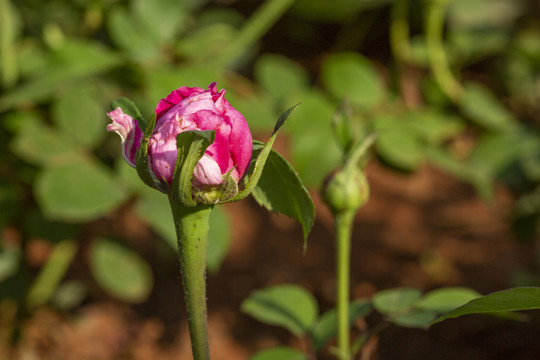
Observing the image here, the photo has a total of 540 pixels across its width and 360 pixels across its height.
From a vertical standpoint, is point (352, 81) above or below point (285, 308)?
above

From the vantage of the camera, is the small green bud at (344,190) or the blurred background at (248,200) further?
the blurred background at (248,200)

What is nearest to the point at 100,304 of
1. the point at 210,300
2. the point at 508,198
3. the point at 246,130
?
the point at 210,300

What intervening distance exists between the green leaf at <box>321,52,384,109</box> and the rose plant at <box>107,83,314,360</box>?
0.76 meters

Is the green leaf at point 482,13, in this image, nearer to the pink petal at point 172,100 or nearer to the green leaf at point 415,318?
the green leaf at point 415,318

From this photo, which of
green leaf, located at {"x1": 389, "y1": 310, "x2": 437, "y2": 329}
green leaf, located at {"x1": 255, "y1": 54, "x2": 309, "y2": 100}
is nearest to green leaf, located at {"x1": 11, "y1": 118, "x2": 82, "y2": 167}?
green leaf, located at {"x1": 255, "y1": 54, "x2": 309, "y2": 100}

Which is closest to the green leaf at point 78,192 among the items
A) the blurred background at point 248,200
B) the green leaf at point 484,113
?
the blurred background at point 248,200

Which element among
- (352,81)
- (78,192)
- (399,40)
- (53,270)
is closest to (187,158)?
(78,192)

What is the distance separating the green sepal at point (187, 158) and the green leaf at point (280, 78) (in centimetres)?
83

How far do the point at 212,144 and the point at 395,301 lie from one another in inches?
14.2

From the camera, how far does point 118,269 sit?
1.22 metres

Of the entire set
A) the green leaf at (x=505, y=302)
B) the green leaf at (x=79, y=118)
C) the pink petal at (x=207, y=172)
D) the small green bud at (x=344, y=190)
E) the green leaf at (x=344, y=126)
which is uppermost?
the green leaf at (x=79, y=118)

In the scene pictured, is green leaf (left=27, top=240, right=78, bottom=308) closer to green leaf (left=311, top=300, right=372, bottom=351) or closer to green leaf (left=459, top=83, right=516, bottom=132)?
green leaf (left=311, top=300, right=372, bottom=351)

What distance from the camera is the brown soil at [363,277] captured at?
1.25m

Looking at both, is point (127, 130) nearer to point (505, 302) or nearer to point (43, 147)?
point (505, 302)
